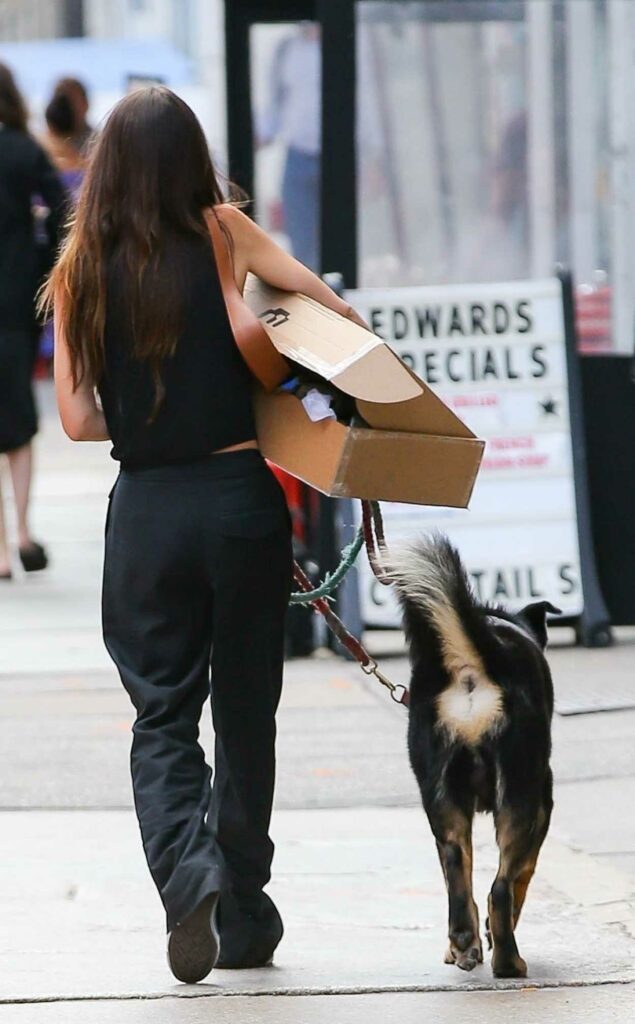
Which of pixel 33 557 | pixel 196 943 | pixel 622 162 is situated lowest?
pixel 33 557

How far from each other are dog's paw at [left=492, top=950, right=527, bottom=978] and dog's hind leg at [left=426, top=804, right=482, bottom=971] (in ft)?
0.14

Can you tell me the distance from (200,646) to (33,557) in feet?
19.6

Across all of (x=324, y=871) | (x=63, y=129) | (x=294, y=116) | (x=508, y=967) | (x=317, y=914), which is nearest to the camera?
(x=508, y=967)

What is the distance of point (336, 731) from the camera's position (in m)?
7.08

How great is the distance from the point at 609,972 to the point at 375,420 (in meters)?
1.32

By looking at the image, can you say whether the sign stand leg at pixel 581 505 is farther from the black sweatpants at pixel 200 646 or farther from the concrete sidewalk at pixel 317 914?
the black sweatpants at pixel 200 646

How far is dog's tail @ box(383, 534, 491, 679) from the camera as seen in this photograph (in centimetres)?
428

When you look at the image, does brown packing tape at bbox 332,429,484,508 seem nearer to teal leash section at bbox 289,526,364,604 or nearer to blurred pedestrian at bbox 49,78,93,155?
teal leash section at bbox 289,526,364,604

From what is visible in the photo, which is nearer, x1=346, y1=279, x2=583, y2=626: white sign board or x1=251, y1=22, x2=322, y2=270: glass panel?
x1=346, y1=279, x2=583, y2=626: white sign board

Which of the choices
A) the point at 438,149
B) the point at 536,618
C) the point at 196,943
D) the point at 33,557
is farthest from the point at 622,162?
the point at 196,943

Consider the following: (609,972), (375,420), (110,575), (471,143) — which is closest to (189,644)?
(110,575)

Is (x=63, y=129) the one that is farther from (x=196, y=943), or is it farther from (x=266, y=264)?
(x=196, y=943)

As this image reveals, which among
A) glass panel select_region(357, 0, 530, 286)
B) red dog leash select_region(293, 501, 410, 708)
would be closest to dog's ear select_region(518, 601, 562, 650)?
red dog leash select_region(293, 501, 410, 708)

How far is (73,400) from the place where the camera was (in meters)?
4.29
